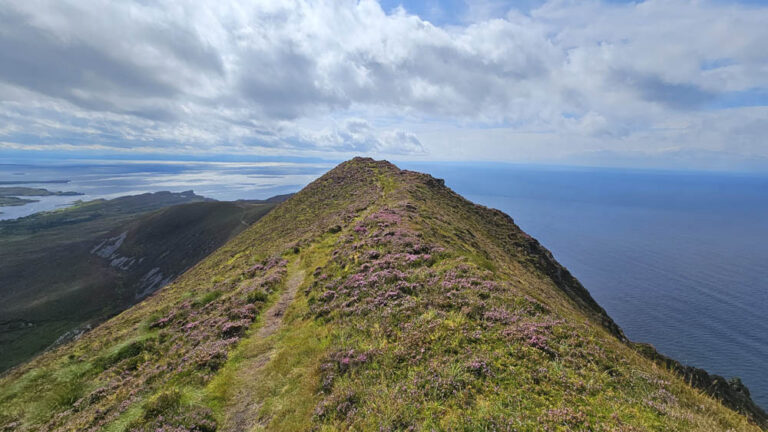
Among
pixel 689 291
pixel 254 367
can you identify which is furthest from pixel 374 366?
pixel 689 291

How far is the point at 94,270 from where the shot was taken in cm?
10275

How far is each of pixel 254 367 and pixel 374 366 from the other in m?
6.57

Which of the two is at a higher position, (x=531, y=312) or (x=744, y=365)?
(x=531, y=312)

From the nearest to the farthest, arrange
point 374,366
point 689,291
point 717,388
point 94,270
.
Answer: point 374,366 → point 717,388 → point 94,270 → point 689,291

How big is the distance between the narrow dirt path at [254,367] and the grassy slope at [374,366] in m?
0.10

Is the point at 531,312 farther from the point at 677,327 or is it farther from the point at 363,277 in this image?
the point at 677,327

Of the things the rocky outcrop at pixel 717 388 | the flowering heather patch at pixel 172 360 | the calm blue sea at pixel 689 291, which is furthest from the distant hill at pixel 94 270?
the calm blue sea at pixel 689 291

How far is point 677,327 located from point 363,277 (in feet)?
337

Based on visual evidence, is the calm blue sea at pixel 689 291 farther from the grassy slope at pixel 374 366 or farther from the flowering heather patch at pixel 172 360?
the flowering heather patch at pixel 172 360

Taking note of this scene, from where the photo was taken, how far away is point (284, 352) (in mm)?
14836

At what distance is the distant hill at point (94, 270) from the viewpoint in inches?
2633

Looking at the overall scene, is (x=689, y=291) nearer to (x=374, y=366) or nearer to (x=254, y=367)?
(x=374, y=366)

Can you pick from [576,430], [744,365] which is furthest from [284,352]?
[744,365]

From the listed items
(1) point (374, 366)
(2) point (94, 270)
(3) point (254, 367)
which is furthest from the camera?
(2) point (94, 270)
